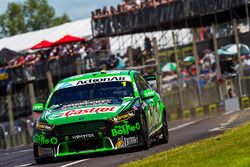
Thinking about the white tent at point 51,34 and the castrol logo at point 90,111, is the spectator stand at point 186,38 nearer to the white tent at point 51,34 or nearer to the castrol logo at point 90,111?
the white tent at point 51,34

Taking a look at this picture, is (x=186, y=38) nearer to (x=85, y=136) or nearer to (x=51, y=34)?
(x=51, y=34)

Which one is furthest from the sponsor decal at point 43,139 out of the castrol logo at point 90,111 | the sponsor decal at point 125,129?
the sponsor decal at point 125,129

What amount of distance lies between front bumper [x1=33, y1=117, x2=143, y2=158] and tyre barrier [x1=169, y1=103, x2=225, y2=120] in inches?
700

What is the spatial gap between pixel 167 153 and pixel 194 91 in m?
18.9

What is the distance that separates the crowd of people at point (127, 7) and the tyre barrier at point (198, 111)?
23.3 feet

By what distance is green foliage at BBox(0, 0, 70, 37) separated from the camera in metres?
105

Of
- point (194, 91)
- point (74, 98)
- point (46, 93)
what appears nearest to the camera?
point (74, 98)

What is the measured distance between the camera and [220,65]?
1292 inches

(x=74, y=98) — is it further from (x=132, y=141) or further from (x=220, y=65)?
(x=220, y=65)

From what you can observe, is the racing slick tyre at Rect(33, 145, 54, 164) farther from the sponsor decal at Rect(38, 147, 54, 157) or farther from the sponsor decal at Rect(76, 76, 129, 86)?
the sponsor decal at Rect(76, 76, 129, 86)

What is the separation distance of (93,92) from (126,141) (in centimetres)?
140

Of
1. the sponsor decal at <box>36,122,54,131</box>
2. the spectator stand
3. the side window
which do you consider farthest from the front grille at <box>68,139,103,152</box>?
the spectator stand

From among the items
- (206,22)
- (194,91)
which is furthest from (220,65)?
(206,22)

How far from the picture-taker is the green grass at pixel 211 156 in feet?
31.7
